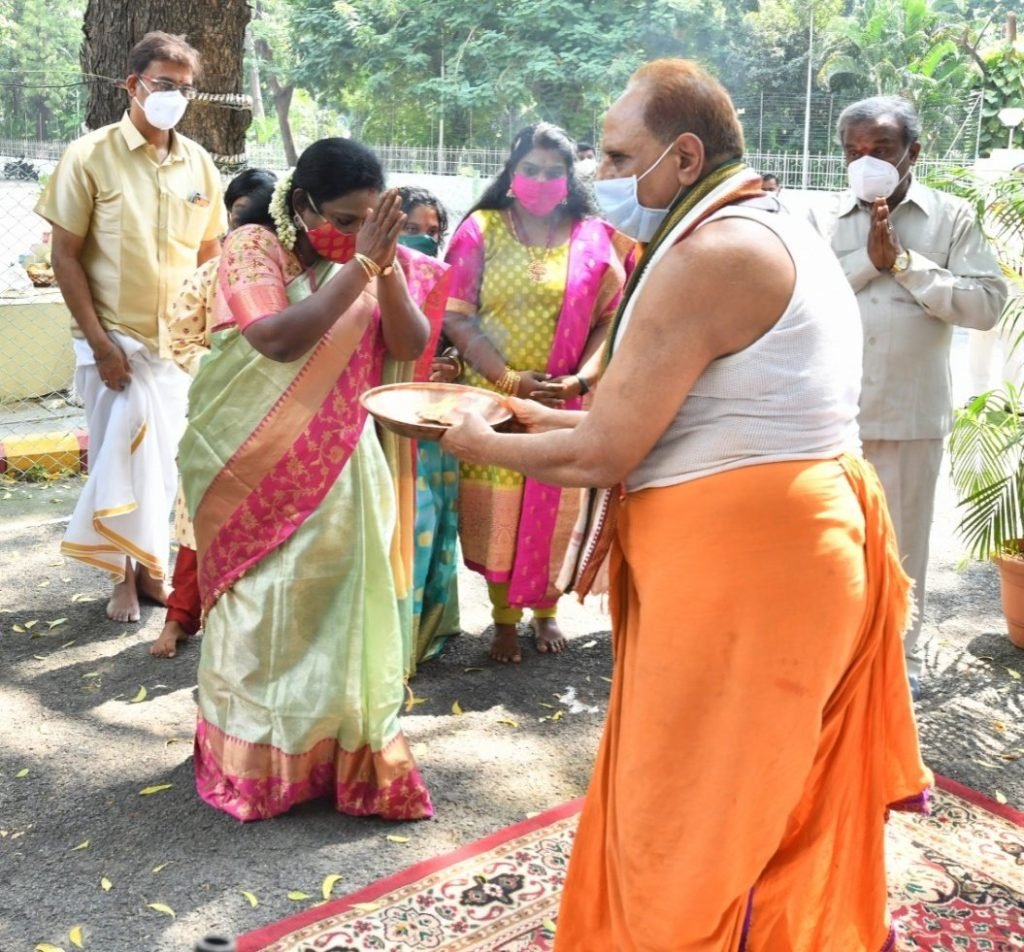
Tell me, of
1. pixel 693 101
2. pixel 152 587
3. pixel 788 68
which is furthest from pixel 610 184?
pixel 788 68

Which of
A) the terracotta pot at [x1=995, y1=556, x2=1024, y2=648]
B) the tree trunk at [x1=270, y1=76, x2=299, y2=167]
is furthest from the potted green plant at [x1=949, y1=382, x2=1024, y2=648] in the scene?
the tree trunk at [x1=270, y1=76, x2=299, y2=167]

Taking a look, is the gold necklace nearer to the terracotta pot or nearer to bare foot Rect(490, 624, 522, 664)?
bare foot Rect(490, 624, 522, 664)

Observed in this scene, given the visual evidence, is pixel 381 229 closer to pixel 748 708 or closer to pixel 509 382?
pixel 509 382

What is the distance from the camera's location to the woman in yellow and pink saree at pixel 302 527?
3.42m

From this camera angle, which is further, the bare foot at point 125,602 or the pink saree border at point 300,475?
the bare foot at point 125,602

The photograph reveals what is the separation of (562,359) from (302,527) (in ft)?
5.35

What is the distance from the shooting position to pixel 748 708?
7.51 feet

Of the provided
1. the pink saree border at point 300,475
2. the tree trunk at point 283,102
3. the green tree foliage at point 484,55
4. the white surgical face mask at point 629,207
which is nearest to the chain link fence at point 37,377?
the pink saree border at point 300,475

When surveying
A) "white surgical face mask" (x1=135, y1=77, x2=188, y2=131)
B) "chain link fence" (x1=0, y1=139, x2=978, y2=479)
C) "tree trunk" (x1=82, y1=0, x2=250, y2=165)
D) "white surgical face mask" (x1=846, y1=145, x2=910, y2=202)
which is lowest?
"chain link fence" (x1=0, y1=139, x2=978, y2=479)

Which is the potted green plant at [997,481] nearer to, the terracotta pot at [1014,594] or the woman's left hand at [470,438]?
the terracotta pot at [1014,594]

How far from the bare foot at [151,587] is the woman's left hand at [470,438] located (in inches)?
124

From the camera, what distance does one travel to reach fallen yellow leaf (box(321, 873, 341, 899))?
318 centimetres

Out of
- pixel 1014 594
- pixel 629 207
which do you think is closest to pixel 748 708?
pixel 629 207

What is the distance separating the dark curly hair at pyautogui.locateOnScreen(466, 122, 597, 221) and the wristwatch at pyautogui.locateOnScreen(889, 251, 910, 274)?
124 cm
